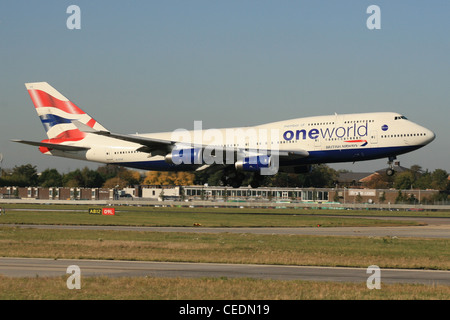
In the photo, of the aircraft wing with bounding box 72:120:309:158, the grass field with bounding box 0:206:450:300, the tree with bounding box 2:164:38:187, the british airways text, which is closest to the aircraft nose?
the british airways text

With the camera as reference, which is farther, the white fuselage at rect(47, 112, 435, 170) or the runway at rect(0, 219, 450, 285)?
the white fuselage at rect(47, 112, 435, 170)

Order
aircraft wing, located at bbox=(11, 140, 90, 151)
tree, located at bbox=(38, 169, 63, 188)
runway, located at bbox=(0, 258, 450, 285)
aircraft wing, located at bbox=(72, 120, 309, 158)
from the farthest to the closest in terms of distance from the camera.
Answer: tree, located at bbox=(38, 169, 63, 188) → aircraft wing, located at bbox=(11, 140, 90, 151) → aircraft wing, located at bbox=(72, 120, 309, 158) → runway, located at bbox=(0, 258, 450, 285)

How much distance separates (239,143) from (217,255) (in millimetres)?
35031

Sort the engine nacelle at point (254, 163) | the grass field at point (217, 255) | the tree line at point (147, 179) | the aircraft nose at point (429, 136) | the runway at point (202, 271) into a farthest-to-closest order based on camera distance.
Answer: the tree line at point (147, 179), the engine nacelle at point (254, 163), the aircraft nose at point (429, 136), the runway at point (202, 271), the grass field at point (217, 255)

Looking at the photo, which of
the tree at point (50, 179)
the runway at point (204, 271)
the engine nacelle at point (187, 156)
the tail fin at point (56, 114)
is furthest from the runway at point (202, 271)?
the tree at point (50, 179)

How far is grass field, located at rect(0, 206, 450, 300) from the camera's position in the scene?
2002 centimetres

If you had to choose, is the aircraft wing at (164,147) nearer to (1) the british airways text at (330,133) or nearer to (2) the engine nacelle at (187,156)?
(2) the engine nacelle at (187,156)

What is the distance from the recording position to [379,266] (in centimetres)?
2908

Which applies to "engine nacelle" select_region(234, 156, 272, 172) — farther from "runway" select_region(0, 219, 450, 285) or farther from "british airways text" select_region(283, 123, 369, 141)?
"runway" select_region(0, 219, 450, 285)

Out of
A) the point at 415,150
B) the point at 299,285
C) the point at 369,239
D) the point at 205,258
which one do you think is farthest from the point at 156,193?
the point at 299,285

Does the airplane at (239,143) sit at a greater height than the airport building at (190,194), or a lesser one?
greater

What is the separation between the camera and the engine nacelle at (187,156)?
213ft

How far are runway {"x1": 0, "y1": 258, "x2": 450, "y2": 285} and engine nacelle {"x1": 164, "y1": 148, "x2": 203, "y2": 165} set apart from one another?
3556 centimetres

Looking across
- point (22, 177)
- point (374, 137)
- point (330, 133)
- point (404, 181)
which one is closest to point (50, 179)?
point (22, 177)
